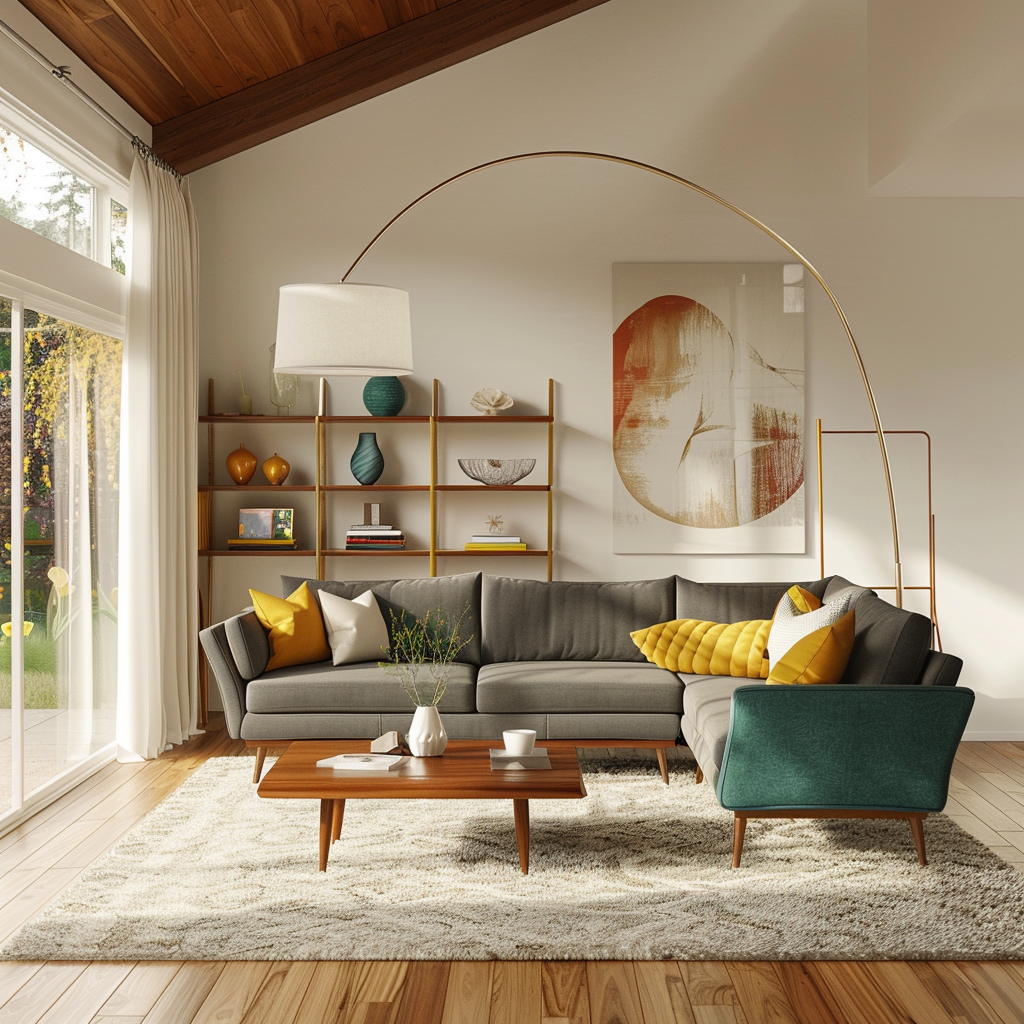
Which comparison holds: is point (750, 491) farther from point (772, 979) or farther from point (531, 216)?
point (772, 979)

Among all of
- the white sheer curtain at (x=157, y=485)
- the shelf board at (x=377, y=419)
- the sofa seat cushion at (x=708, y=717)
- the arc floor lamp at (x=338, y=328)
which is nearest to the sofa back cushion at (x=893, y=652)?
the sofa seat cushion at (x=708, y=717)

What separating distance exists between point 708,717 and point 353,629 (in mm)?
1796

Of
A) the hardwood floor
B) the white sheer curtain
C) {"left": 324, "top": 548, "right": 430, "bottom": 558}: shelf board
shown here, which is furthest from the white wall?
the hardwood floor

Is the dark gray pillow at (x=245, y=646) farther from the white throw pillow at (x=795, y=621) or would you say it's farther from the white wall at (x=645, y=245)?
the white throw pillow at (x=795, y=621)

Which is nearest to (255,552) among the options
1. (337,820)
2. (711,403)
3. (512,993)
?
(337,820)

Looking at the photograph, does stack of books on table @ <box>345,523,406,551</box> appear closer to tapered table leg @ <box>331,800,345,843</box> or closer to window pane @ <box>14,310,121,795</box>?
window pane @ <box>14,310,121,795</box>

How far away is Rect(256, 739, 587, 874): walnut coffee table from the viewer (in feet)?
10.7

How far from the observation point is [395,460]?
596 cm

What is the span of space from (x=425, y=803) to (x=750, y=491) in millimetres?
2685

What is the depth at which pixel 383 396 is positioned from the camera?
5.77 m

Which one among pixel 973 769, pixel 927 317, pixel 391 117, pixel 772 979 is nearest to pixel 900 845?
pixel 772 979

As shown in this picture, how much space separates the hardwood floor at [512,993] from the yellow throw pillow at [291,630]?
194cm

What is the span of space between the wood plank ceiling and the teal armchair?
3719 mm

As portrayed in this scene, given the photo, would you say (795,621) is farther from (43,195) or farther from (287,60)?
(287,60)
